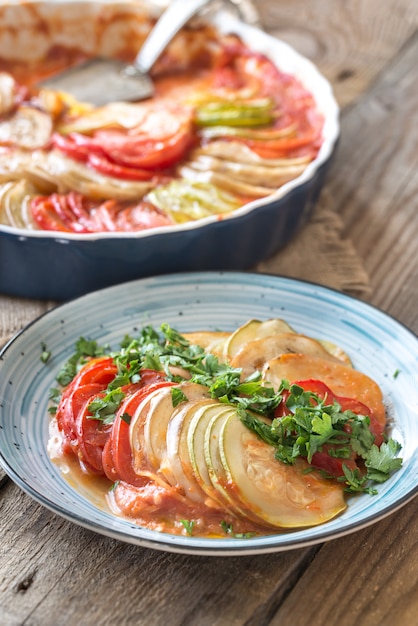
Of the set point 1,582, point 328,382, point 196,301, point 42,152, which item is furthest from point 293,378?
point 42,152

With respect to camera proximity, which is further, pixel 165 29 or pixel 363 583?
pixel 165 29

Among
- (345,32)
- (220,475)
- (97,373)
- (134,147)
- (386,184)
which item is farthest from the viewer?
(345,32)

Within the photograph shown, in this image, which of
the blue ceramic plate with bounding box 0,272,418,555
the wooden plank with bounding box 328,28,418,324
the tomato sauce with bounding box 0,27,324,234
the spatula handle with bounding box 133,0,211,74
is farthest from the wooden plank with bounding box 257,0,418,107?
the blue ceramic plate with bounding box 0,272,418,555

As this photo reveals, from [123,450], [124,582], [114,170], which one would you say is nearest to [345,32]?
[114,170]

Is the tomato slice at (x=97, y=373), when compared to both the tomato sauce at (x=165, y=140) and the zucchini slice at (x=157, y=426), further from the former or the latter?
the tomato sauce at (x=165, y=140)

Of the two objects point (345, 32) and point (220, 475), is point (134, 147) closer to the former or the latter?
point (220, 475)

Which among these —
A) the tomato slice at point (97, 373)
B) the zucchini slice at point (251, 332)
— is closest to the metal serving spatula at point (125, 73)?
the zucchini slice at point (251, 332)

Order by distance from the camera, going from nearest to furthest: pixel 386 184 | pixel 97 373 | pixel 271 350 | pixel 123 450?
pixel 123 450
pixel 97 373
pixel 271 350
pixel 386 184
